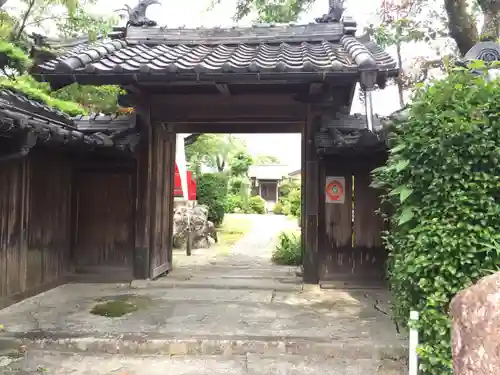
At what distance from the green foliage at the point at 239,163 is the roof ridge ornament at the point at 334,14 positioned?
29.8 meters

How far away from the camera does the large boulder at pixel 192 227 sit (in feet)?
46.2

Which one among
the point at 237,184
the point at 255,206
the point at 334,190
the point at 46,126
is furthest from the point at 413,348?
the point at 255,206

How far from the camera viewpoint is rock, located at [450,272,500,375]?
9.21 ft

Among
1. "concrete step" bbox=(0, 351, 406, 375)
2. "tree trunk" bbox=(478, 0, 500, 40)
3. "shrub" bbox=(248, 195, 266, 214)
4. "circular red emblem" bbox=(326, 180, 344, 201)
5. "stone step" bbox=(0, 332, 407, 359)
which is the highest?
"tree trunk" bbox=(478, 0, 500, 40)

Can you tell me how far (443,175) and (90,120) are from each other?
22.9 ft

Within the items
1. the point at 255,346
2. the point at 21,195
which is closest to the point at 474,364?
the point at 255,346

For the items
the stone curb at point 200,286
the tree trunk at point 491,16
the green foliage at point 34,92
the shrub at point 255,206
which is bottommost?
the stone curb at point 200,286

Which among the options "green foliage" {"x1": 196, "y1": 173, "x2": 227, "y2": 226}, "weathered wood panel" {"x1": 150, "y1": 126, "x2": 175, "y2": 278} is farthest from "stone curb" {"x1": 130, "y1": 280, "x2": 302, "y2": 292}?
"green foliage" {"x1": 196, "y1": 173, "x2": 227, "y2": 226}

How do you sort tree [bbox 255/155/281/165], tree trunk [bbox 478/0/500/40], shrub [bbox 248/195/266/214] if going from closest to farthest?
tree trunk [bbox 478/0/500/40], shrub [bbox 248/195/266/214], tree [bbox 255/155/281/165]

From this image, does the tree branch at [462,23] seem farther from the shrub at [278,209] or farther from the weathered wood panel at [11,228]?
the shrub at [278,209]

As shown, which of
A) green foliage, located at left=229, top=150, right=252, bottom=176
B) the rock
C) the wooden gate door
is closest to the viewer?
the rock

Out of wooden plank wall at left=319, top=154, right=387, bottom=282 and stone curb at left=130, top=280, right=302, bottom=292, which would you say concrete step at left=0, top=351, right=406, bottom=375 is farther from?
wooden plank wall at left=319, top=154, right=387, bottom=282

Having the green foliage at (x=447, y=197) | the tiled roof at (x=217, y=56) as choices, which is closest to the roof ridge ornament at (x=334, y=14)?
the tiled roof at (x=217, y=56)

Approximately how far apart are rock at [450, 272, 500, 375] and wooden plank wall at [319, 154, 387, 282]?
4.52 meters
